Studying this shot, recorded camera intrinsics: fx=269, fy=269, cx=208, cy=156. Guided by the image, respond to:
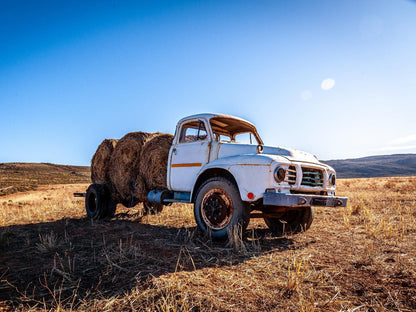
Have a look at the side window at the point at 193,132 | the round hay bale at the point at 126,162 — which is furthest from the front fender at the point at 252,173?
the round hay bale at the point at 126,162

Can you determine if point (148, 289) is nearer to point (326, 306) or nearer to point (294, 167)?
point (326, 306)

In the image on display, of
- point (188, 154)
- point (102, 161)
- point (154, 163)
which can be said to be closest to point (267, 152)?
point (188, 154)

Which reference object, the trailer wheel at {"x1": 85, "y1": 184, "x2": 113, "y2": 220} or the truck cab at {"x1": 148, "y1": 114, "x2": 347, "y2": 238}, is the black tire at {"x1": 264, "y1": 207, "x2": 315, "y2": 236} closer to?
the truck cab at {"x1": 148, "y1": 114, "x2": 347, "y2": 238}

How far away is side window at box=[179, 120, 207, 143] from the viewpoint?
5566mm

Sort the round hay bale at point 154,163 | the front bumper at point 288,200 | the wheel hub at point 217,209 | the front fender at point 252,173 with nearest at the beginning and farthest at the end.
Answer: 1. the front bumper at point 288,200
2. the front fender at point 252,173
3. the wheel hub at point 217,209
4. the round hay bale at point 154,163

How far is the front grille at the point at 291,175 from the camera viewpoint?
409cm

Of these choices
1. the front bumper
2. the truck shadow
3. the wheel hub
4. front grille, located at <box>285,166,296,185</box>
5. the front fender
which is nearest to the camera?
the truck shadow

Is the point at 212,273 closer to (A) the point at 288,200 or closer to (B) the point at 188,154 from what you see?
(A) the point at 288,200

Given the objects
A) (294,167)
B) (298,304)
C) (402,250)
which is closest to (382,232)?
(402,250)

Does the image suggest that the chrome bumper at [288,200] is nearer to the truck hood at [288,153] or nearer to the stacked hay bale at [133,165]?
the truck hood at [288,153]

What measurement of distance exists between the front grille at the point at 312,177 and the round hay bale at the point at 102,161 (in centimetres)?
516

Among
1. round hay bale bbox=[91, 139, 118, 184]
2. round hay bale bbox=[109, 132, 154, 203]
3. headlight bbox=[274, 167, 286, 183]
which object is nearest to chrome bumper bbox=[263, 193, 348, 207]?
headlight bbox=[274, 167, 286, 183]

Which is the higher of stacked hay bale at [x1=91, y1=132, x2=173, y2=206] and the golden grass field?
stacked hay bale at [x1=91, y1=132, x2=173, y2=206]

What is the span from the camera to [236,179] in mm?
4258
